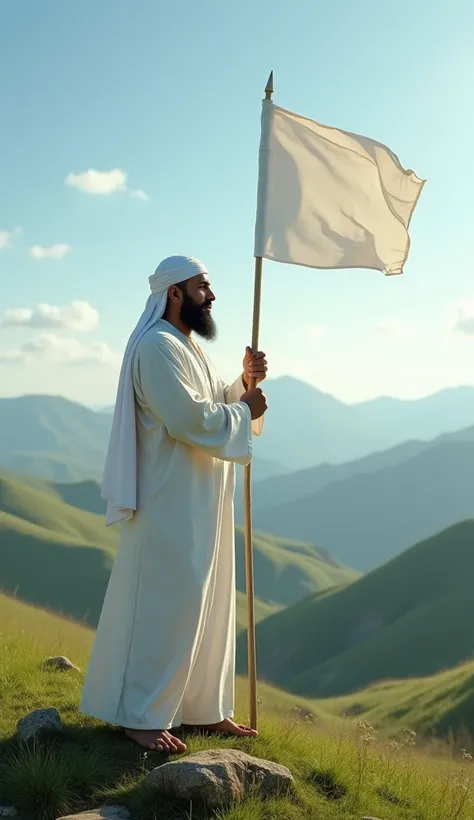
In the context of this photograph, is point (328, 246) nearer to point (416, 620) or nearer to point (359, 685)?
point (359, 685)

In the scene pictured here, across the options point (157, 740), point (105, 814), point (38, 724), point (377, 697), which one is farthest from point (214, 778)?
point (377, 697)

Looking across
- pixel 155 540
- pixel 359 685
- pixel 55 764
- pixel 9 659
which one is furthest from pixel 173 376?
pixel 359 685

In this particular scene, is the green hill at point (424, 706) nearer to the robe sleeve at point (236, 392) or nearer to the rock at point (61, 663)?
the rock at point (61, 663)

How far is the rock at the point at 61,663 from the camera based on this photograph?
7625 mm

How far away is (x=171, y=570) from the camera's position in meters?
5.41

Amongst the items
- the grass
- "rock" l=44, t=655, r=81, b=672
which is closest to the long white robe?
the grass

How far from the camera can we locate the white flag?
6281 mm

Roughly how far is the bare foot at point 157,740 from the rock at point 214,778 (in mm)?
486

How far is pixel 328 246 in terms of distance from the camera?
249 inches

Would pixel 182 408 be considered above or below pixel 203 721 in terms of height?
above

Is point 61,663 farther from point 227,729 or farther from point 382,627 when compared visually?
point 382,627

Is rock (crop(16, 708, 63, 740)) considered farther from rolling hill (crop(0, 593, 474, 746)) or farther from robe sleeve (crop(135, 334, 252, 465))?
rolling hill (crop(0, 593, 474, 746))

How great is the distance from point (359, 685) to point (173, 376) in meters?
57.2

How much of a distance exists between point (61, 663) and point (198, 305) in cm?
375
